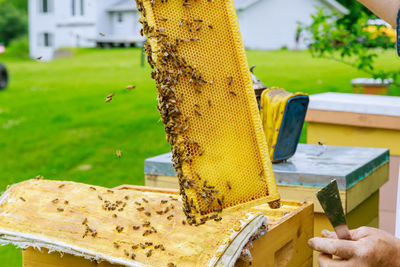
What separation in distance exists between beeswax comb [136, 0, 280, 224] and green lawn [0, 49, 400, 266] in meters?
2.93

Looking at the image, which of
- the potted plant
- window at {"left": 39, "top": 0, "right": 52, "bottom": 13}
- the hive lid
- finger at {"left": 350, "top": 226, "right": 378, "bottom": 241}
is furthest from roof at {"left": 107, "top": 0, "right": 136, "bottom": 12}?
finger at {"left": 350, "top": 226, "right": 378, "bottom": 241}

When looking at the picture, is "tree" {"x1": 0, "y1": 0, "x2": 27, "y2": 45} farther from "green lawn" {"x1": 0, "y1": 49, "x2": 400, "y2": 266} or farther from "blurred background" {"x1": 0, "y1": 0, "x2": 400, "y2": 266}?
"green lawn" {"x1": 0, "y1": 49, "x2": 400, "y2": 266}

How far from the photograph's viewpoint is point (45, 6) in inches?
1281

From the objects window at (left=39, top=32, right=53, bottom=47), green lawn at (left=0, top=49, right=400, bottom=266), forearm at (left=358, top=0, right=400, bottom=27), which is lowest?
window at (left=39, top=32, right=53, bottom=47)

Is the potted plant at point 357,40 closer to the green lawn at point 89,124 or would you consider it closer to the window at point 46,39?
the green lawn at point 89,124

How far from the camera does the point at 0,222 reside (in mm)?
1791

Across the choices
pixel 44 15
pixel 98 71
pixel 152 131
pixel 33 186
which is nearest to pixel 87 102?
pixel 152 131

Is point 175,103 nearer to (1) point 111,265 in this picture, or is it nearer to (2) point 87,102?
(1) point 111,265

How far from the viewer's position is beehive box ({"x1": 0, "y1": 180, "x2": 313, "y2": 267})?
156 cm

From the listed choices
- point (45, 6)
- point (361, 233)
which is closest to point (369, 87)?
point (361, 233)

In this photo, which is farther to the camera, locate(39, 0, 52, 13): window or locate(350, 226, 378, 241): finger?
locate(39, 0, 52, 13): window

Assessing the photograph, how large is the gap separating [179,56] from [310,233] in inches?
35.7

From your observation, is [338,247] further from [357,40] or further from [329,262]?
[357,40]

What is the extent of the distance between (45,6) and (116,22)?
5.79 meters
